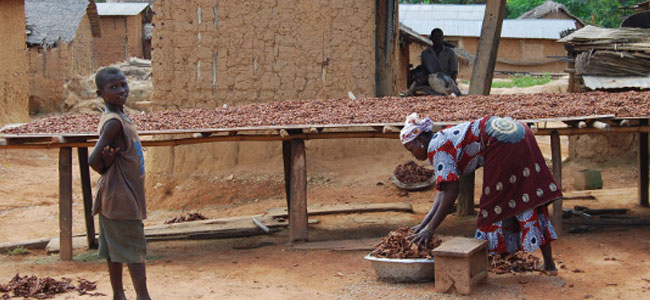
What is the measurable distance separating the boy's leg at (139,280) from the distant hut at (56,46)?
49.0 feet

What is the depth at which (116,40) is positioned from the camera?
26094mm

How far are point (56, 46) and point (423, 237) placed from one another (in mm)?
16206

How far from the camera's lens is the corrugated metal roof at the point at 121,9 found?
25859 mm

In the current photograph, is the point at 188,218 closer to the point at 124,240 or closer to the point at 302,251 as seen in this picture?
the point at 302,251

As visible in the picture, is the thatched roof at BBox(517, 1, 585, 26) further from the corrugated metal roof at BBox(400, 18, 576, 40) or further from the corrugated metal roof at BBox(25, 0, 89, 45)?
the corrugated metal roof at BBox(25, 0, 89, 45)

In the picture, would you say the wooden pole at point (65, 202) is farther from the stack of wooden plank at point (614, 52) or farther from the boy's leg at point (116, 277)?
the stack of wooden plank at point (614, 52)

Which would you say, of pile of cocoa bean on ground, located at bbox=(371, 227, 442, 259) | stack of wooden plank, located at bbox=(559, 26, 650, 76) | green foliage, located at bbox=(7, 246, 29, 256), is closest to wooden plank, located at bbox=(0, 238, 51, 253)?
green foliage, located at bbox=(7, 246, 29, 256)

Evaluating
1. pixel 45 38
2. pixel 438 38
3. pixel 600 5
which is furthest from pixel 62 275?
pixel 600 5

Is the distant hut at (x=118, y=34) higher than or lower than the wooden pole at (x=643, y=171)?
higher

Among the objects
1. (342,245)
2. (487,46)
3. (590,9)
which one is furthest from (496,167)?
(590,9)

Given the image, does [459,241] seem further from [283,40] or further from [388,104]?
[283,40]

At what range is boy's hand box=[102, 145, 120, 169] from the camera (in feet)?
15.3

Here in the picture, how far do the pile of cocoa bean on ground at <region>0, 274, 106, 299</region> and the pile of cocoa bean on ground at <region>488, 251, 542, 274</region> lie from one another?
3205mm

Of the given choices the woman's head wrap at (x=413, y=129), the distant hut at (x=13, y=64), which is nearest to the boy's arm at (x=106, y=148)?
the woman's head wrap at (x=413, y=129)
